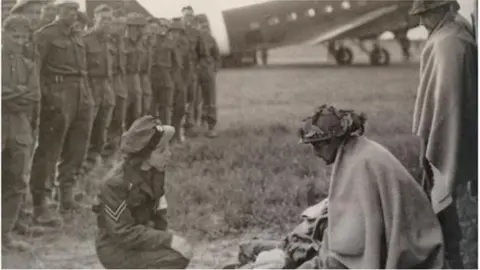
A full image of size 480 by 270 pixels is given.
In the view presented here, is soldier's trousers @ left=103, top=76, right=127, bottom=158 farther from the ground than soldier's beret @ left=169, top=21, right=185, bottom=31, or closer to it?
closer to it

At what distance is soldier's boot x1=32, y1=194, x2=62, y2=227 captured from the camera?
3176mm

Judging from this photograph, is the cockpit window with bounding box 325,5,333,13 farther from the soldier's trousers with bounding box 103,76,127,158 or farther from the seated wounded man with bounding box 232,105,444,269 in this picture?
the soldier's trousers with bounding box 103,76,127,158

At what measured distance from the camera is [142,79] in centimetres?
322

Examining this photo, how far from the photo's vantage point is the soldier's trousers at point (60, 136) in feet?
10.4

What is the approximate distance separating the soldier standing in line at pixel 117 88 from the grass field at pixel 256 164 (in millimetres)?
227

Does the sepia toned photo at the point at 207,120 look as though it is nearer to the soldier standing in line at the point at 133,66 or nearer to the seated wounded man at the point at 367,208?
the soldier standing in line at the point at 133,66

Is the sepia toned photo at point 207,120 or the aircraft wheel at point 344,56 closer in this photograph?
the sepia toned photo at point 207,120

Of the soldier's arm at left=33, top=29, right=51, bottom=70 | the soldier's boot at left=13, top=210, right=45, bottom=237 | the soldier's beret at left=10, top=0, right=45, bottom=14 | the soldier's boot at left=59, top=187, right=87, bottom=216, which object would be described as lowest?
the soldier's boot at left=13, top=210, right=45, bottom=237

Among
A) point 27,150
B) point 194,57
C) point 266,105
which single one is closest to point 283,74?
point 266,105

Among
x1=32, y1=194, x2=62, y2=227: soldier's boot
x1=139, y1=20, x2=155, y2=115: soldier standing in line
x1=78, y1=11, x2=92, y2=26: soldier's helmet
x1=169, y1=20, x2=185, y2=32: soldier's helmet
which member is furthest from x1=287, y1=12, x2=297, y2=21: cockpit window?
x1=32, y1=194, x2=62, y2=227: soldier's boot

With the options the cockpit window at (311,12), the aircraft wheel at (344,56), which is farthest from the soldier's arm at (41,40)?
the aircraft wheel at (344,56)

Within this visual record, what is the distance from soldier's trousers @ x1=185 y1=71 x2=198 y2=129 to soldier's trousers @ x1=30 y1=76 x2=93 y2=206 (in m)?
0.35

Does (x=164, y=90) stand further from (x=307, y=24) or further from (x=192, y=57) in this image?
(x=307, y=24)

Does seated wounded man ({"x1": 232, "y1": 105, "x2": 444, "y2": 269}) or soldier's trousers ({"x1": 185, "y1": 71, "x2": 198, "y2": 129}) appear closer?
seated wounded man ({"x1": 232, "y1": 105, "x2": 444, "y2": 269})
